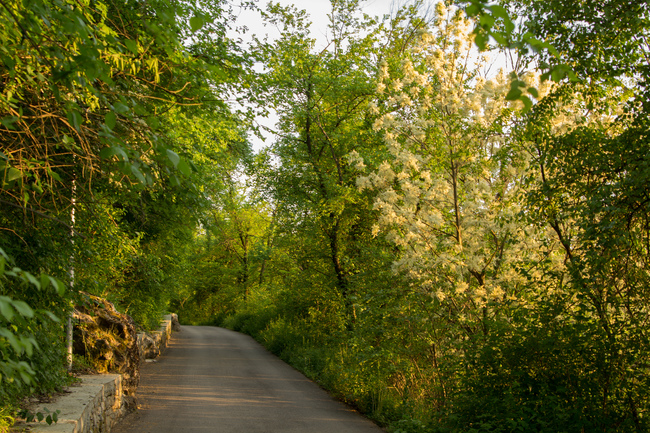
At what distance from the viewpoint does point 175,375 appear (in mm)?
12336

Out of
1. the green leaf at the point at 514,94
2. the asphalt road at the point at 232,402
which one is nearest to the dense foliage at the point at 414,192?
the green leaf at the point at 514,94

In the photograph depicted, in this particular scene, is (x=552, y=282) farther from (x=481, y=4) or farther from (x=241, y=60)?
(x=241, y=60)

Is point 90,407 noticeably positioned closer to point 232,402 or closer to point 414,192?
point 232,402

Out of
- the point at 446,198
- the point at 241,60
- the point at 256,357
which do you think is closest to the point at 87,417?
the point at 446,198

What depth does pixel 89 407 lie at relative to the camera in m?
5.73

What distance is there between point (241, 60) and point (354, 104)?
7075mm

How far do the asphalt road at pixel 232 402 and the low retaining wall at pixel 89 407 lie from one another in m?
0.36

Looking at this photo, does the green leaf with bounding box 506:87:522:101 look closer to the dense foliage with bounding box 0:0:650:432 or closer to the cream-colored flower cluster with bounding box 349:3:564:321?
the dense foliage with bounding box 0:0:650:432

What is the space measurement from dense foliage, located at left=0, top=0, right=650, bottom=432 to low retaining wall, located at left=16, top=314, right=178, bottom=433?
39cm

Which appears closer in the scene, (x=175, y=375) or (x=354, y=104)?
(x=175, y=375)

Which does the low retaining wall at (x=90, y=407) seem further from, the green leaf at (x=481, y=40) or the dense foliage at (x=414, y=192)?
the green leaf at (x=481, y=40)

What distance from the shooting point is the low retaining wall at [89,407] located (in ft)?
15.9

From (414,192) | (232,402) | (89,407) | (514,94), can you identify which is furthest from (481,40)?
(232,402)

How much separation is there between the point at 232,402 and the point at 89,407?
4.02m
